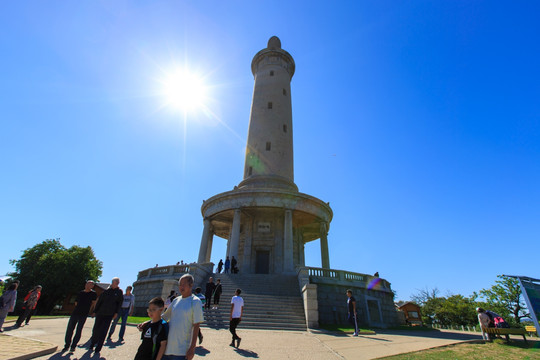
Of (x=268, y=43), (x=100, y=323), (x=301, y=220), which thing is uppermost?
(x=268, y=43)

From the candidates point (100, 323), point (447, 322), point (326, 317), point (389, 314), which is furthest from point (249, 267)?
point (447, 322)

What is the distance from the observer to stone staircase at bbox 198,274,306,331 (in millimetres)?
14195

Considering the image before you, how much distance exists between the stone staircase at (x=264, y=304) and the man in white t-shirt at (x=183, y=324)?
10.4 m

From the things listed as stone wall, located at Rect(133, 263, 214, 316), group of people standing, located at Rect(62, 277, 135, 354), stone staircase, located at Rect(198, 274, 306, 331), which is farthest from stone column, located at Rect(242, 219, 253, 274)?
group of people standing, located at Rect(62, 277, 135, 354)

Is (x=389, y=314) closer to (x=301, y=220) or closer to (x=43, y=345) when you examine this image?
(x=301, y=220)

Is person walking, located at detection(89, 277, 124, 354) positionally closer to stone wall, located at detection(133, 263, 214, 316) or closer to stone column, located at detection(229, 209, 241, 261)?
stone wall, located at detection(133, 263, 214, 316)

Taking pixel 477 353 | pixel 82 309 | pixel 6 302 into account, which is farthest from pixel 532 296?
pixel 6 302

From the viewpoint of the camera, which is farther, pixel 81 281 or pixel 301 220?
pixel 81 281

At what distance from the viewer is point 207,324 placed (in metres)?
13.8

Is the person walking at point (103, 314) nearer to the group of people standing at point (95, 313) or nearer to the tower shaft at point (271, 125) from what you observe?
the group of people standing at point (95, 313)

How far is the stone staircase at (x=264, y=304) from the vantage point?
14195 mm

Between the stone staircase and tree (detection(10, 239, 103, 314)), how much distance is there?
107 feet

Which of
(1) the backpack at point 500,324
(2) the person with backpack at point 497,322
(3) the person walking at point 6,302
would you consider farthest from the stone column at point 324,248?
(3) the person walking at point 6,302

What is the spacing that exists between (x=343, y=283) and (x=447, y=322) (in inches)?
1822
